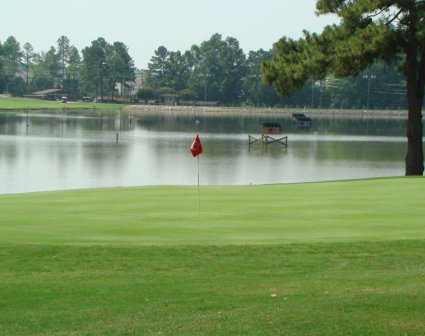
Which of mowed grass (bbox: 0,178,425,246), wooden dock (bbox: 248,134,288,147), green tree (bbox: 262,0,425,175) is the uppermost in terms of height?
green tree (bbox: 262,0,425,175)

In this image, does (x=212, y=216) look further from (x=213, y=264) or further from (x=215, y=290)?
(x=215, y=290)

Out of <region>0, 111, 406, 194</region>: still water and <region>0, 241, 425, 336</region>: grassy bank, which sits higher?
<region>0, 241, 425, 336</region>: grassy bank

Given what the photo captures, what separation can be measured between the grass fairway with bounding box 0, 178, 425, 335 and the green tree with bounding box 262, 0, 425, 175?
14.5 metres

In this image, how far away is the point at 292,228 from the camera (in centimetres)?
1577

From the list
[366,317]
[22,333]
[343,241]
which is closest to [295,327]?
[366,317]

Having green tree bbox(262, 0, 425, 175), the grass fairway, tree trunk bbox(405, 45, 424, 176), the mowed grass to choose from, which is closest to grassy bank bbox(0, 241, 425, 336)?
the grass fairway

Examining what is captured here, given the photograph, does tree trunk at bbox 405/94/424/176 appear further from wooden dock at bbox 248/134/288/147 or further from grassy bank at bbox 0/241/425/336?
wooden dock at bbox 248/134/288/147

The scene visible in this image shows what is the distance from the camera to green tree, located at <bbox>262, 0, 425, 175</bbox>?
34.5m

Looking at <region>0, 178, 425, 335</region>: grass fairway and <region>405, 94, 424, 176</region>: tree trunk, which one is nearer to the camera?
<region>0, 178, 425, 335</region>: grass fairway

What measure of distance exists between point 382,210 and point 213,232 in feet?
13.9

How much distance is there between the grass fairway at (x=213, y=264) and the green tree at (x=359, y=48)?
14516 millimetres

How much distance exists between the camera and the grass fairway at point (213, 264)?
9227mm

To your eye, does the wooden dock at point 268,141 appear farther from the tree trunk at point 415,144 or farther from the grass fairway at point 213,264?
the grass fairway at point 213,264

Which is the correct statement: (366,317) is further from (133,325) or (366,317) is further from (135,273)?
(135,273)
